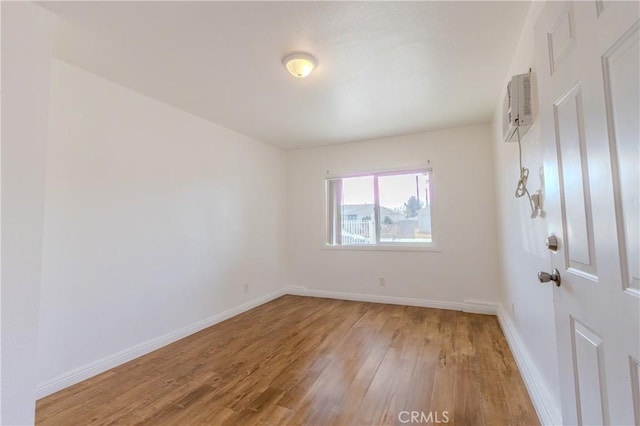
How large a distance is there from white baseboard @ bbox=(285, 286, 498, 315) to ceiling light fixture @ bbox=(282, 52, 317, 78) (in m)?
3.12

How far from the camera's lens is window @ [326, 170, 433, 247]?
4.01 meters

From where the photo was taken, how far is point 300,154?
473cm

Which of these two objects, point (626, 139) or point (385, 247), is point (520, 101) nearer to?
point (626, 139)

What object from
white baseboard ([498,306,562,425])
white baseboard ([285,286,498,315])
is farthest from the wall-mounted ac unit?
white baseboard ([285,286,498,315])

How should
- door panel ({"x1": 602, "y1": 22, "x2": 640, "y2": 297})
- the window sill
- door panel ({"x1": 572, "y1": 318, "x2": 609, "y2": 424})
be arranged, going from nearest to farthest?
1. door panel ({"x1": 602, "y1": 22, "x2": 640, "y2": 297})
2. door panel ({"x1": 572, "y1": 318, "x2": 609, "y2": 424})
3. the window sill

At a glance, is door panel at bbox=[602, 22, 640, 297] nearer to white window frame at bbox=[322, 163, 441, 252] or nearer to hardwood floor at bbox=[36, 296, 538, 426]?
hardwood floor at bbox=[36, 296, 538, 426]

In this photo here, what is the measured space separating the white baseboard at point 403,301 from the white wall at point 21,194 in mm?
3297

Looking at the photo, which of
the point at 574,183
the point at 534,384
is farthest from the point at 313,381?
the point at 574,183

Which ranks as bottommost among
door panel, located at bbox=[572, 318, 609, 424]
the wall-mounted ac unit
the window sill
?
door panel, located at bbox=[572, 318, 609, 424]

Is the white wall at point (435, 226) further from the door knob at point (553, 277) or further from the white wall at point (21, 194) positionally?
the white wall at point (21, 194)

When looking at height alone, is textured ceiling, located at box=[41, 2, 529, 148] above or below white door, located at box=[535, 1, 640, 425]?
above

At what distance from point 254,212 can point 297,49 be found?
2495 mm

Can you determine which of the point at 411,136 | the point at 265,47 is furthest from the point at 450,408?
the point at 411,136

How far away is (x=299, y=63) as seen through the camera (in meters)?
2.09
